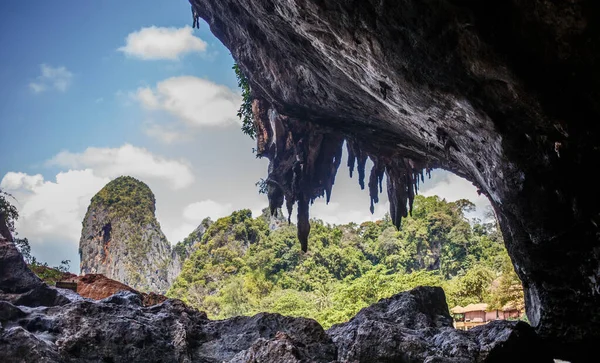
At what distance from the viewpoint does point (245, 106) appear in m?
15.7

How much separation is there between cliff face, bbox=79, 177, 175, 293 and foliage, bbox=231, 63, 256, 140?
4299cm

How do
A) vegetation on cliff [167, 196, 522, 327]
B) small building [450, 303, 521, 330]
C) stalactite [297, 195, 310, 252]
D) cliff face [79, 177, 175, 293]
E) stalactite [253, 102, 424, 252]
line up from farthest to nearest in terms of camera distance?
1. cliff face [79, 177, 175, 293]
2. vegetation on cliff [167, 196, 522, 327]
3. small building [450, 303, 521, 330]
4. stalactite [297, 195, 310, 252]
5. stalactite [253, 102, 424, 252]

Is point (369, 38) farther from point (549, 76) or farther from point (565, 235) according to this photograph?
point (565, 235)

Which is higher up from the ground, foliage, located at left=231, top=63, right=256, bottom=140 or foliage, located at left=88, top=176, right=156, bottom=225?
foliage, located at left=88, top=176, right=156, bottom=225

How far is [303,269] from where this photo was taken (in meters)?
43.2

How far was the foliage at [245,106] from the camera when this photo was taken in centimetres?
1499

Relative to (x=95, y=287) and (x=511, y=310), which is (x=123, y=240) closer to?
(x=95, y=287)

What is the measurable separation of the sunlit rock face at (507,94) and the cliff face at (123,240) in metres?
50.4

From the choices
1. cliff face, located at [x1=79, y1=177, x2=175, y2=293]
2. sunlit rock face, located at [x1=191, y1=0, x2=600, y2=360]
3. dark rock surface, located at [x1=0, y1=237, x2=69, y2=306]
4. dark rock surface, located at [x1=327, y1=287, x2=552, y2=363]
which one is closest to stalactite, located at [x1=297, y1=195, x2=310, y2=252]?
sunlit rock face, located at [x1=191, y1=0, x2=600, y2=360]

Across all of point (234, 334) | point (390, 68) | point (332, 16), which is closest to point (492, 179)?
point (390, 68)

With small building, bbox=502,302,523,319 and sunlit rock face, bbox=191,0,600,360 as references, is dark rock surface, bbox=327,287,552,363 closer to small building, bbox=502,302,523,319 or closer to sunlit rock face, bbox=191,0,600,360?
sunlit rock face, bbox=191,0,600,360

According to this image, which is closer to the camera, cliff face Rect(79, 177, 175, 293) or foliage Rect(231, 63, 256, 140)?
foliage Rect(231, 63, 256, 140)

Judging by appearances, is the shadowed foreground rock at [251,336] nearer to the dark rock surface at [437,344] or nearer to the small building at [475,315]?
the dark rock surface at [437,344]

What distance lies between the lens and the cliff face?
53344 millimetres
